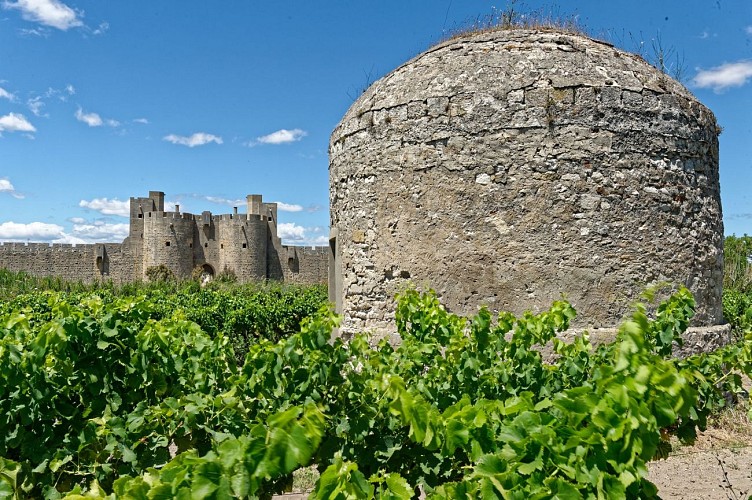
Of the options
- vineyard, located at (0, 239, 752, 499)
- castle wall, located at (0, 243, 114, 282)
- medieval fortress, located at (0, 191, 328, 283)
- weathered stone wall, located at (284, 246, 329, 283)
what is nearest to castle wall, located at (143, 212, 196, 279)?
medieval fortress, located at (0, 191, 328, 283)

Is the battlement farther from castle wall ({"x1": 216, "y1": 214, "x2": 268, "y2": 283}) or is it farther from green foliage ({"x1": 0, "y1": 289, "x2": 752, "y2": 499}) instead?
green foliage ({"x1": 0, "y1": 289, "x2": 752, "y2": 499})

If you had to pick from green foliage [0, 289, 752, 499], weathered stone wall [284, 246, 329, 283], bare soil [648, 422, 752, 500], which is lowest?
bare soil [648, 422, 752, 500]

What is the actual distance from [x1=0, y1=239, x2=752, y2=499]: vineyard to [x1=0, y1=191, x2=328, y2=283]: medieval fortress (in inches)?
1251

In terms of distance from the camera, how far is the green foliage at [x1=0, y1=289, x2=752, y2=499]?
1.76 m

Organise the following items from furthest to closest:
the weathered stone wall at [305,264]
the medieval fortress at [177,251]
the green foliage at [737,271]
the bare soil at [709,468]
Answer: the weathered stone wall at [305,264] < the medieval fortress at [177,251] < the green foliage at [737,271] < the bare soil at [709,468]

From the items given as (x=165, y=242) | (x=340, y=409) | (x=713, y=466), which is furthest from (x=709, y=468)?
(x=165, y=242)

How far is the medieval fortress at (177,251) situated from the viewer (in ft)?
107

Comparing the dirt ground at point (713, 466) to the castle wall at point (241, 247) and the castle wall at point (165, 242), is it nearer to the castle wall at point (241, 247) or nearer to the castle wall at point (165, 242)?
the castle wall at point (241, 247)

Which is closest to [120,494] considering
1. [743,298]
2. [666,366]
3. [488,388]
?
[666,366]

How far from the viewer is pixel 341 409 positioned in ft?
10.2

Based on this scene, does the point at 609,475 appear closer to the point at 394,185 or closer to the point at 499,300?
the point at 499,300

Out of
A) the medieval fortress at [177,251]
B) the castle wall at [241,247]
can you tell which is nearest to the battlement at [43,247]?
the medieval fortress at [177,251]

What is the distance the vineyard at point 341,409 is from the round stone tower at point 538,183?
1389 millimetres

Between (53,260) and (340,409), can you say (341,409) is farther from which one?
(53,260)
